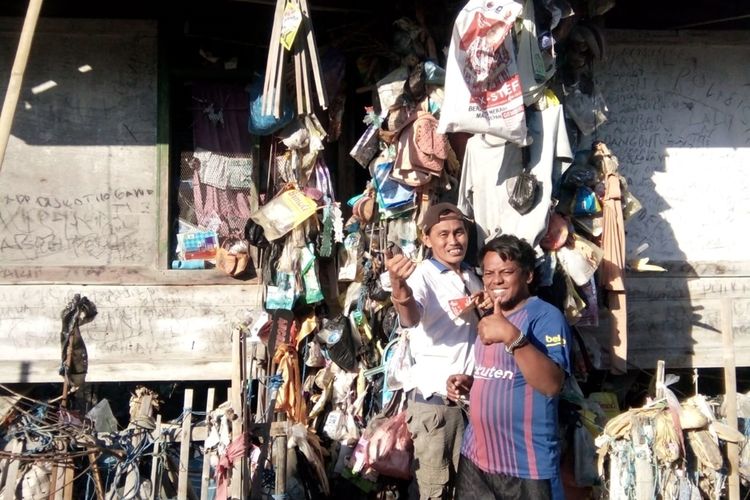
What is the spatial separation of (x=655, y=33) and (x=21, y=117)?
5013 mm

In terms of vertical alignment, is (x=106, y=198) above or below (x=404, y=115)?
below

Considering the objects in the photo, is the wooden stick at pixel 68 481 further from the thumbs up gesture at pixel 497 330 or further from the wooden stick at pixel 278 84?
the wooden stick at pixel 278 84

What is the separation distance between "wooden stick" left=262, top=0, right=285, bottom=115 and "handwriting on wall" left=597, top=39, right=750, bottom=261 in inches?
113

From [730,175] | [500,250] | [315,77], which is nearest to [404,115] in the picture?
[315,77]

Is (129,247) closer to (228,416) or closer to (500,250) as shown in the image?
(228,416)

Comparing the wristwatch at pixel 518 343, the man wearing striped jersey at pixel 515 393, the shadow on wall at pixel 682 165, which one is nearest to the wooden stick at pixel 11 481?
the man wearing striped jersey at pixel 515 393

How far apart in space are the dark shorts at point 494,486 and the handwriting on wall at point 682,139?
132 inches

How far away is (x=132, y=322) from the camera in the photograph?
6.18m

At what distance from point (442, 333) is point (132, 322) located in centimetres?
287

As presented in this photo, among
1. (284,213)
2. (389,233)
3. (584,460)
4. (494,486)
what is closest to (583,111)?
(389,233)

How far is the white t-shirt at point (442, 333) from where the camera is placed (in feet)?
14.1

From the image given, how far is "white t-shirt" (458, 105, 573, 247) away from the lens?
16.4 ft

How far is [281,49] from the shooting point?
195 inches

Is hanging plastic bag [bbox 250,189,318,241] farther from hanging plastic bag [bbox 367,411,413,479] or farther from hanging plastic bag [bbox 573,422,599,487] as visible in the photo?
hanging plastic bag [bbox 573,422,599,487]
